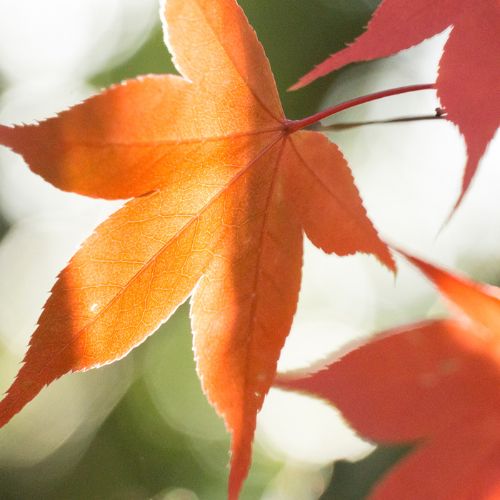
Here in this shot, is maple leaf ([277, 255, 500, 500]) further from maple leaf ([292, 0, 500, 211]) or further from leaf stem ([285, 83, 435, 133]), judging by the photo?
leaf stem ([285, 83, 435, 133])

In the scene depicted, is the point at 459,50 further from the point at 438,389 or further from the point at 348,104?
the point at 438,389

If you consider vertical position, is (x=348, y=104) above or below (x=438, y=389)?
above

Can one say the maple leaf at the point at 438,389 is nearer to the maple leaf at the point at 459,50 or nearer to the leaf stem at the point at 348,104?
the maple leaf at the point at 459,50

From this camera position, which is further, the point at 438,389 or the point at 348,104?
the point at 348,104

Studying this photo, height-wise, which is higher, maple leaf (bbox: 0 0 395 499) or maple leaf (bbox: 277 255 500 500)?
maple leaf (bbox: 0 0 395 499)

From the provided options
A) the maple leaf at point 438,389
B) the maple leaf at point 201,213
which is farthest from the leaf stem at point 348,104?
the maple leaf at point 438,389

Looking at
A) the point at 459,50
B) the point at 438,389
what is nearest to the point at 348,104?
the point at 459,50

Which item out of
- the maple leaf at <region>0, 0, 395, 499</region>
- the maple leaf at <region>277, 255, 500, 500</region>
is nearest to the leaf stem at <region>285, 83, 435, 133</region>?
the maple leaf at <region>0, 0, 395, 499</region>
